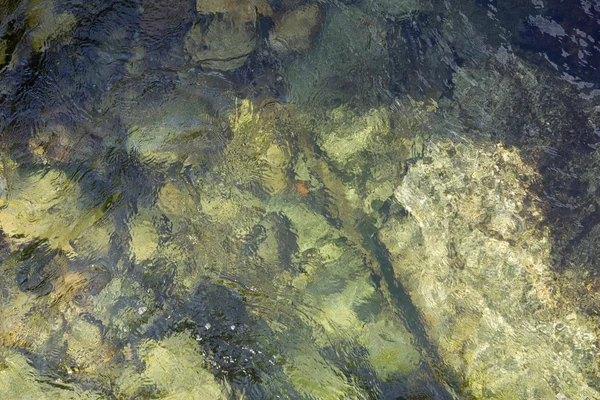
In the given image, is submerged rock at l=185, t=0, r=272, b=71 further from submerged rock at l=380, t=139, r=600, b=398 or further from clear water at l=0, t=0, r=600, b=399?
submerged rock at l=380, t=139, r=600, b=398

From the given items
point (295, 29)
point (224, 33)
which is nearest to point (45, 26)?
point (224, 33)

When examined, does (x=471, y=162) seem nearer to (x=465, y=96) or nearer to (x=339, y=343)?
(x=465, y=96)

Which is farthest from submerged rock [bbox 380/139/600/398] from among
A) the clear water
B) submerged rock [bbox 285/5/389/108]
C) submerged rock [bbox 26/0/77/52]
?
submerged rock [bbox 26/0/77/52]

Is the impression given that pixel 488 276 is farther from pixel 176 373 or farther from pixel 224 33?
pixel 224 33

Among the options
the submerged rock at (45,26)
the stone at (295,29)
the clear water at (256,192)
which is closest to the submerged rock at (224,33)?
the clear water at (256,192)

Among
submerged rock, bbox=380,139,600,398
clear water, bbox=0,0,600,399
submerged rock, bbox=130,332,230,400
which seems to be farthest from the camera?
submerged rock, bbox=130,332,230,400

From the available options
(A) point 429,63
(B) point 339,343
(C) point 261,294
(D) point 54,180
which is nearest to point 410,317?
(B) point 339,343

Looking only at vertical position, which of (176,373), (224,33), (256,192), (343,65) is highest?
(343,65)

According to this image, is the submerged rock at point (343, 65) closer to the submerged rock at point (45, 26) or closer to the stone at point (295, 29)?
the stone at point (295, 29)

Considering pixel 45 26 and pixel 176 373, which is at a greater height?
pixel 45 26

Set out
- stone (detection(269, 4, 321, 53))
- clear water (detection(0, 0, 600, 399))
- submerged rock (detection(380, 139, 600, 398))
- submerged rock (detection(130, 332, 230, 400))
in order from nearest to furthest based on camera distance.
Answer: submerged rock (detection(380, 139, 600, 398)) < clear water (detection(0, 0, 600, 399)) < submerged rock (detection(130, 332, 230, 400)) < stone (detection(269, 4, 321, 53))
